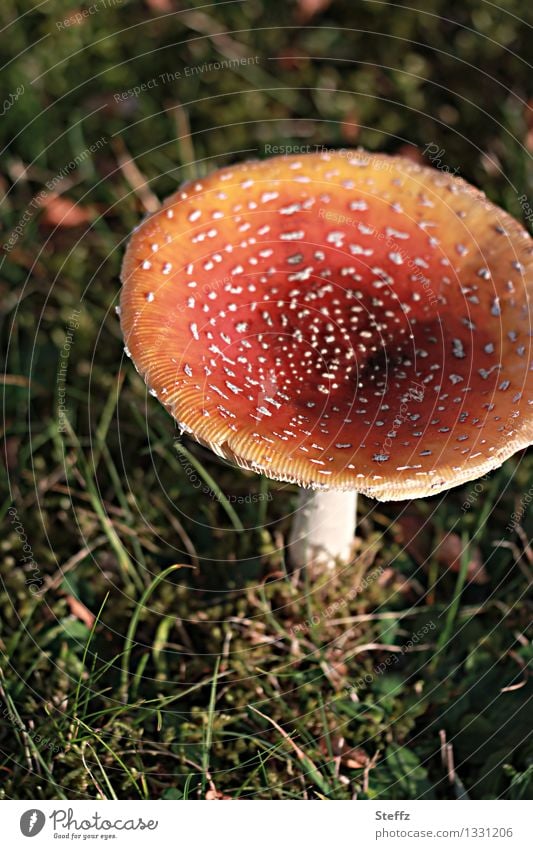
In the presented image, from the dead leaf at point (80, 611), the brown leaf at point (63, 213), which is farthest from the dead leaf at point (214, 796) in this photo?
the brown leaf at point (63, 213)

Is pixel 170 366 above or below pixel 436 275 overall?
below

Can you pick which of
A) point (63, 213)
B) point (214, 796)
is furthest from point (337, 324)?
point (63, 213)

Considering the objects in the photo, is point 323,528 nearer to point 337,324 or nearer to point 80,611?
point 337,324

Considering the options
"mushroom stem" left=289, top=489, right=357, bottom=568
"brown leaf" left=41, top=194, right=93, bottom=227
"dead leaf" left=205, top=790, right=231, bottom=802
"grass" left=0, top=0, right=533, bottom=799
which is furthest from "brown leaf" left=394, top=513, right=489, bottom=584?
"brown leaf" left=41, top=194, right=93, bottom=227

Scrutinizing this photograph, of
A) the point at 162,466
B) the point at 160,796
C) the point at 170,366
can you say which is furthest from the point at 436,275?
the point at 160,796

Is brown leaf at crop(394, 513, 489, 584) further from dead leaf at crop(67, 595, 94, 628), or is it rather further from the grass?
dead leaf at crop(67, 595, 94, 628)

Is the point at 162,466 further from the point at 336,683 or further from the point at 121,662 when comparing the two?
the point at 336,683
